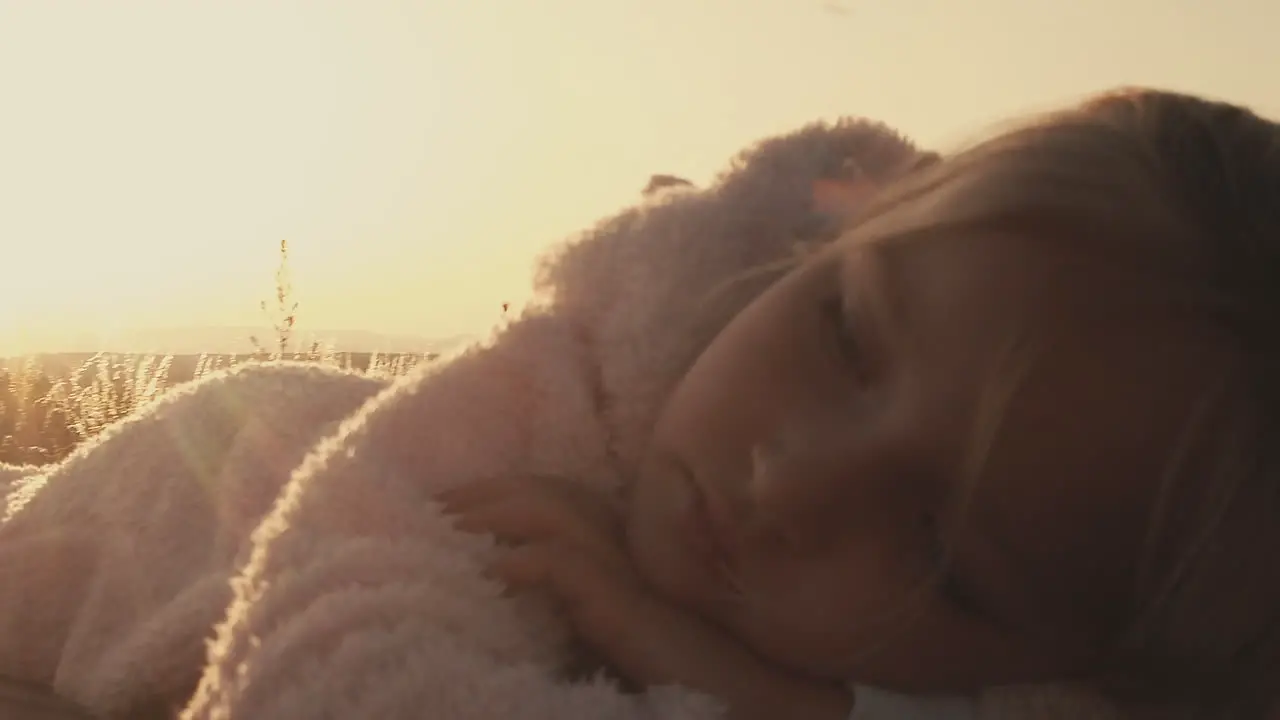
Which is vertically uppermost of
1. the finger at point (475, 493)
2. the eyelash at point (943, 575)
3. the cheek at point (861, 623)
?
the finger at point (475, 493)

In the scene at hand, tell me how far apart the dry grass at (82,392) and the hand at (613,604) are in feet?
5.23

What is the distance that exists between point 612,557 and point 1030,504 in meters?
0.40

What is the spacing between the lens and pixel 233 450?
4.91 ft

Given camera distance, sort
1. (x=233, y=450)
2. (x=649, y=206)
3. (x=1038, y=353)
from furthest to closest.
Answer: (x=233, y=450), (x=649, y=206), (x=1038, y=353)

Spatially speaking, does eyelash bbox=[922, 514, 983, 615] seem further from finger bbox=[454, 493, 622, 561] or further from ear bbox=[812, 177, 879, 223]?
ear bbox=[812, 177, 879, 223]

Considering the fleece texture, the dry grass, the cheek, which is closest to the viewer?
the fleece texture

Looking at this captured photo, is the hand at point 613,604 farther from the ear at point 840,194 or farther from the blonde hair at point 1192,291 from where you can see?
the ear at point 840,194

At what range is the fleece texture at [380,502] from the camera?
947 mm

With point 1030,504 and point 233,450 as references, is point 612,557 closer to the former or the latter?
point 1030,504

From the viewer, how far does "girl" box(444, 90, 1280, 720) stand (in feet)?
3.20

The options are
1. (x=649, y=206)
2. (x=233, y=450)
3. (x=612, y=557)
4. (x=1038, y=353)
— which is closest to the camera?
(x=1038, y=353)

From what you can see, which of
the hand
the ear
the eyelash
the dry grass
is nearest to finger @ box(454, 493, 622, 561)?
the hand

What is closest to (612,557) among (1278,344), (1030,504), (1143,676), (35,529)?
(1030,504)

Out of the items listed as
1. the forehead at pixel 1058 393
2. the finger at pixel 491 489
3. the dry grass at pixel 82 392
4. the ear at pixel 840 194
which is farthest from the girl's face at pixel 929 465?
the dry grass at pixel 82 392
